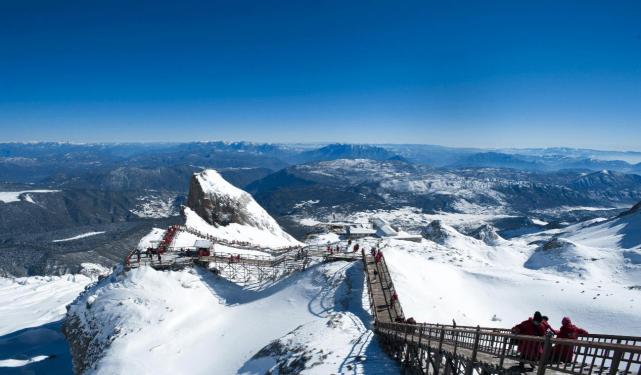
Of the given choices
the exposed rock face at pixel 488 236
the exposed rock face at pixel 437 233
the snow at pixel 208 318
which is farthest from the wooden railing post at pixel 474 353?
the exposed rock face at pixel 488 236

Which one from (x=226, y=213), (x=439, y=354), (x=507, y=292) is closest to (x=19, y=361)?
(x=226, y=213)

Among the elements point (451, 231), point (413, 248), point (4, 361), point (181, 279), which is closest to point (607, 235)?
point (451, 231)

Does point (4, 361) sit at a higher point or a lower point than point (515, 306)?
lower

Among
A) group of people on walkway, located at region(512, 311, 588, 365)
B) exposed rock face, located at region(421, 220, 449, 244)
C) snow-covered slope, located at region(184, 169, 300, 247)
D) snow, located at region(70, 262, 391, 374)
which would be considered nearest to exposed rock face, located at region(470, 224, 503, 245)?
exposed rock face, located at region(421, 220, 449, 244)

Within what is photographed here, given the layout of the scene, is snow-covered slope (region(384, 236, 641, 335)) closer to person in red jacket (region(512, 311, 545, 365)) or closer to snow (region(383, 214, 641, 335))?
snow (region(383, 214, 641, 335))

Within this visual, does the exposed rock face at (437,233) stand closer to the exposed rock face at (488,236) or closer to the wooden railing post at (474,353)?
the exposed rock face at (488,236)

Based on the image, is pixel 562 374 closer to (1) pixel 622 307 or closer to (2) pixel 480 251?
(1) pixel 622 307
